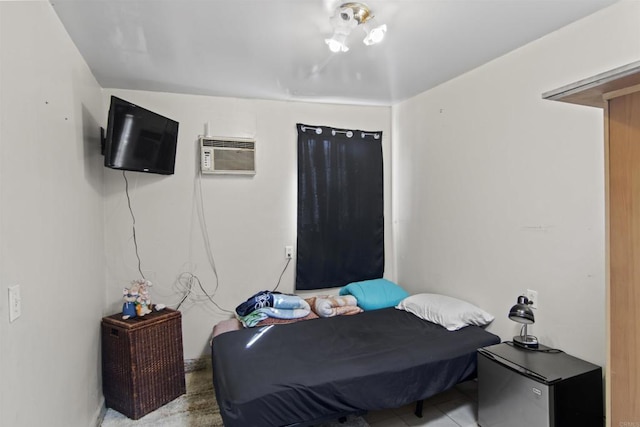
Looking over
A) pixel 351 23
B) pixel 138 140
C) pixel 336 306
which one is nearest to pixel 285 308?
pixel 336 306

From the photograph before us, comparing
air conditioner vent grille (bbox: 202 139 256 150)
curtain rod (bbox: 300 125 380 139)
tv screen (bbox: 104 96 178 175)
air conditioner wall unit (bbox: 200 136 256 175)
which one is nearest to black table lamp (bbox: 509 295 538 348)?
curtain rod (bbox: 300 125 380 139)

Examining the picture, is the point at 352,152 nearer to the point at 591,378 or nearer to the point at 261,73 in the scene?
the point at 261,73

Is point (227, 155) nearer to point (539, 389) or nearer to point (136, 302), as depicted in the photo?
point (136, 302)

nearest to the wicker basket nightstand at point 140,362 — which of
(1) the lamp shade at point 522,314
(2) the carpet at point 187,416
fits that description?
(2) the carpet at point 187,416

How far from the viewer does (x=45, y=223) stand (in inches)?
63.2

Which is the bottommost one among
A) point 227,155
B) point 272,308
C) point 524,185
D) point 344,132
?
point 272,308

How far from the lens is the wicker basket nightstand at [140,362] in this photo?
2.42 m

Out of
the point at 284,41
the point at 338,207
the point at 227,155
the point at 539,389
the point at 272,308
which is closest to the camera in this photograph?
the point at 539,389

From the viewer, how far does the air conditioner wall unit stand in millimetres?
3111

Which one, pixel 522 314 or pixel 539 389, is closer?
pixel 539 389

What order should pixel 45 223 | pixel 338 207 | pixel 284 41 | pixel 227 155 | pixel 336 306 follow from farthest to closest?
1. pixel 338 207
2. pixel 227 155
3. pixel 336 306
4. pixel 284 41
5. pixel 45 223

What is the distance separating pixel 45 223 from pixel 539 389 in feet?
8.35

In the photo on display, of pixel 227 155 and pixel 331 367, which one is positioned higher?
pixel 227 155

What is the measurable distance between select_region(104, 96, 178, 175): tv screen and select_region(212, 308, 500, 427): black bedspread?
138 cm
